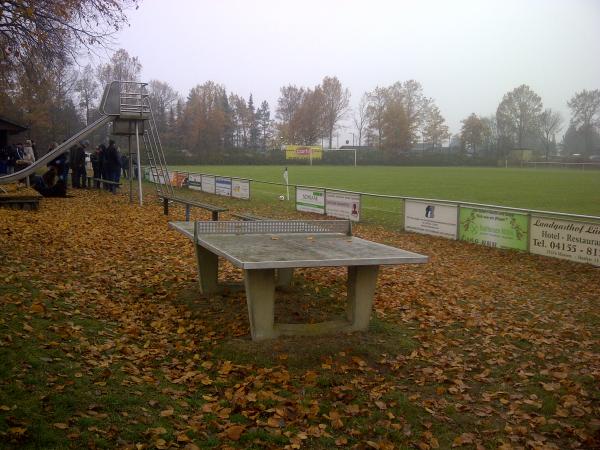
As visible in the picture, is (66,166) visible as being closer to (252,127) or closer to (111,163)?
(111,163)

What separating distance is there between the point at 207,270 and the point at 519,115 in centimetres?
9853

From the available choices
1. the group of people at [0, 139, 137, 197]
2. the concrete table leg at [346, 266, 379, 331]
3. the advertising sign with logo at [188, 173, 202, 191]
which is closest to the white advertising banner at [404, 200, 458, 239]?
the concrete table leg at [346, 266, 379, 331]

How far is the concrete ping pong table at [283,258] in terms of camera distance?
6.29m

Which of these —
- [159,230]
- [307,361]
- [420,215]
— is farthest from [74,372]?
[420,215]

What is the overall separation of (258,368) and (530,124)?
9933cm

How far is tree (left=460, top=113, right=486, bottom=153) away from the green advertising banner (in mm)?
89163

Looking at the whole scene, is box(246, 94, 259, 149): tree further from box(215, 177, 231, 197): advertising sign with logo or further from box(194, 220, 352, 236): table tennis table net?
box(194, 220, 352, 236): table tennis table net

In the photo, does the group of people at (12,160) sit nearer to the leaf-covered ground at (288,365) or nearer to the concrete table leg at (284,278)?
the leaf-covered ground at (288,365)

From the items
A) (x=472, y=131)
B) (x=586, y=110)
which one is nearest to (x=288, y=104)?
(x=472, y=131)

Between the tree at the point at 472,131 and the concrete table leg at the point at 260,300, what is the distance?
324ft

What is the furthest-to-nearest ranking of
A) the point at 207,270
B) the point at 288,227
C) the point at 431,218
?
the point at 431,218, the point at 288,227, the point at 207,270

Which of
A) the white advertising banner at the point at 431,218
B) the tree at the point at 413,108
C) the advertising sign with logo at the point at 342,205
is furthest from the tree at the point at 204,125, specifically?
the white advertising banner at the point at 431,218

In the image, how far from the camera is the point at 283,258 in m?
6.28

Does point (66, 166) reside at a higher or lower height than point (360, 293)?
higher
